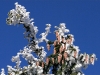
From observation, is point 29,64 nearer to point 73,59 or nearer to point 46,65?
point 46,65

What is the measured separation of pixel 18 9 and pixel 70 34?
8.40ft

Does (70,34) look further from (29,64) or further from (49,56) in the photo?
(29,64)

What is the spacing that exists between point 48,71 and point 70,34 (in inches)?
74.6

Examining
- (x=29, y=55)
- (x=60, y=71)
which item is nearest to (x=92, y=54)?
(x=60, y=71)

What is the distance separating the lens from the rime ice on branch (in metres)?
14.3

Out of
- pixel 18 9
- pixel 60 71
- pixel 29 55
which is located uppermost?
pixel 18 9

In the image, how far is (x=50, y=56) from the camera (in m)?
14.4

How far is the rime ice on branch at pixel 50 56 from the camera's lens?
14297 millimetres

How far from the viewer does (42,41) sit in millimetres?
15422

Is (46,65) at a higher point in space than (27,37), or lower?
lower

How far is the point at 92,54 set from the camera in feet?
47.3

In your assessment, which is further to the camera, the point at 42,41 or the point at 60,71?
the point at 42,41

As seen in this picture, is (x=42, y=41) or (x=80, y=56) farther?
(x=42, y=41)

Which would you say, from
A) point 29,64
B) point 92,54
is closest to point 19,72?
point 29,64
